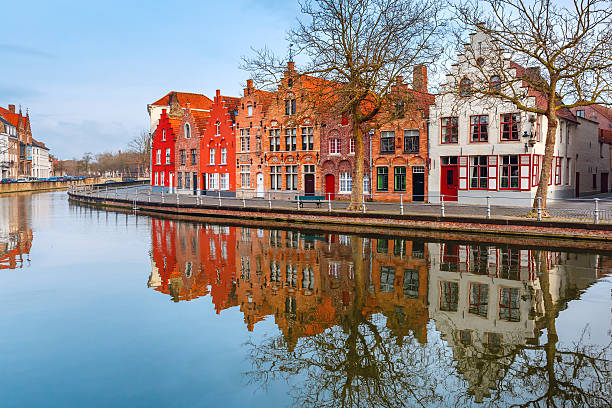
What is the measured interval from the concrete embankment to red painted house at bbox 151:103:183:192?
20.2 m

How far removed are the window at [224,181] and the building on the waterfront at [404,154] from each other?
16543mm

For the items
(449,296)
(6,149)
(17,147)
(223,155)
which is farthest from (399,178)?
A: (17,147)

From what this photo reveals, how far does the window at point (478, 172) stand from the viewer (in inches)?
1204

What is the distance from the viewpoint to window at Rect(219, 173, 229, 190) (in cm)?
4609

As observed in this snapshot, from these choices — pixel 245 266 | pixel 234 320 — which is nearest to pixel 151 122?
pixel 245 266

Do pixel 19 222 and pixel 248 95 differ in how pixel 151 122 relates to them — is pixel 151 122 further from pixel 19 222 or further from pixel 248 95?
pixel 19 222

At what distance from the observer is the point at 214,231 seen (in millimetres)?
25344

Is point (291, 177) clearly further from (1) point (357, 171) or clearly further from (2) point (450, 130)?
(2) point (450, 130)

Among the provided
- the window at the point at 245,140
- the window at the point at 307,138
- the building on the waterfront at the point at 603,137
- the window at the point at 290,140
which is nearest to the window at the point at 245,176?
the window at the point at 245,140

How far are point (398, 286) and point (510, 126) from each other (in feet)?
69.7

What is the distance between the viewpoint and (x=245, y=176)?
4428cm

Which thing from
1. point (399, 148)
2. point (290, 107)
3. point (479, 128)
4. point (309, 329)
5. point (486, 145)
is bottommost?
point (309, 329)

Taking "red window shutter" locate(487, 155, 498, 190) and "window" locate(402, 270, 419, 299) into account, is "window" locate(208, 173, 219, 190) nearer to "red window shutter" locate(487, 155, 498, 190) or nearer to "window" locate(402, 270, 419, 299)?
"red window shutter" locate(487, 155, 498, 190)

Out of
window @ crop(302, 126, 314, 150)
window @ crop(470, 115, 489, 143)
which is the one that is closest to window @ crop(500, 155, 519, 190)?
window @ crop(470, 115, 489, 143)
